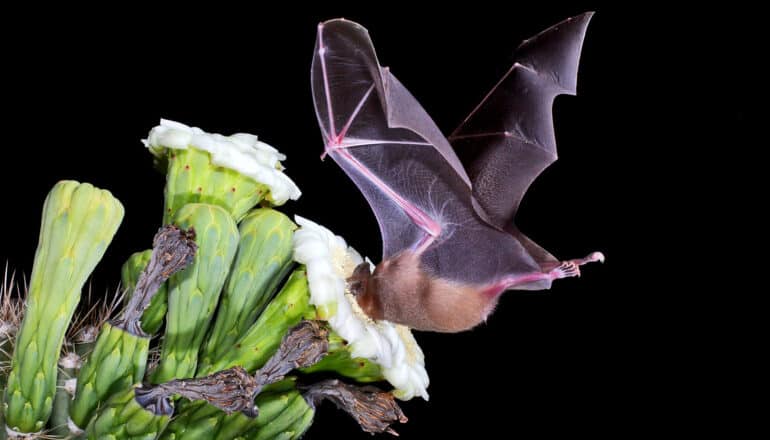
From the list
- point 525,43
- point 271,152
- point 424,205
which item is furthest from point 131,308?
point 525,43

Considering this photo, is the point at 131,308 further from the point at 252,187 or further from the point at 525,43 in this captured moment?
the point at 525,43

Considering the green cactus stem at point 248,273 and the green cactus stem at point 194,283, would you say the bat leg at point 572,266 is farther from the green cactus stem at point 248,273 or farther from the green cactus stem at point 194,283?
the green cactus stem at point 194,283

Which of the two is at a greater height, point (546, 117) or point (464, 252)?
point (546, 117)

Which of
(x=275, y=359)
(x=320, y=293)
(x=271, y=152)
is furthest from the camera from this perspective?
(x=271, y=152)

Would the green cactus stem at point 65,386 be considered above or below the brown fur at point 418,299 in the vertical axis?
below

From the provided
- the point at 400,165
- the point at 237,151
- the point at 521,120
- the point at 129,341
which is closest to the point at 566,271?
the point at 400,165

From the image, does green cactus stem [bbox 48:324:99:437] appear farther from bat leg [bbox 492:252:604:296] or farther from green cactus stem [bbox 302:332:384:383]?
bat leg [bbox 492:252:604:296]

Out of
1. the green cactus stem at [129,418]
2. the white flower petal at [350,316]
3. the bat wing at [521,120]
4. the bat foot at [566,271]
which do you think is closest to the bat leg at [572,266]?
the bat foot at [566,271]
